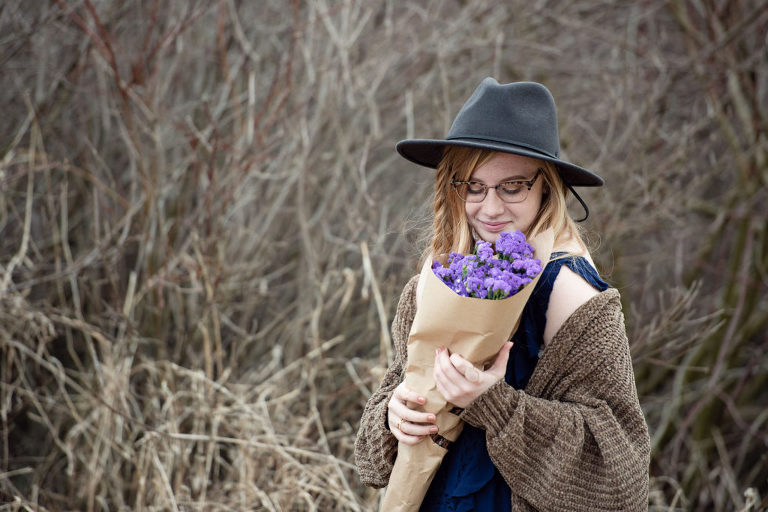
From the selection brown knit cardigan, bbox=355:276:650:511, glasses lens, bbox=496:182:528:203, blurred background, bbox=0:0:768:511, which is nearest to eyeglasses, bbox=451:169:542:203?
glasses lens, bbox=496:182:528:203

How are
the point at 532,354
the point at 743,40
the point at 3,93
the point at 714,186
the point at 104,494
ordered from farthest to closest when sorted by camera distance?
the point at 714,186 < the point at 743,40 < the point at 3,93 < the point at 104,494 < the point at 532,354

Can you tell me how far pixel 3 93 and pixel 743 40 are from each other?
4.51 meters

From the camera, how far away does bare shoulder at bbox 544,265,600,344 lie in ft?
5.13

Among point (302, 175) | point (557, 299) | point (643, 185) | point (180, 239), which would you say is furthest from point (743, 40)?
point (557, 299)

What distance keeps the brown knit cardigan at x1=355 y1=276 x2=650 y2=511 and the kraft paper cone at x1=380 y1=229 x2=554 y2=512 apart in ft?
0.26

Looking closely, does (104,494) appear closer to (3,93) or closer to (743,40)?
(3,93)

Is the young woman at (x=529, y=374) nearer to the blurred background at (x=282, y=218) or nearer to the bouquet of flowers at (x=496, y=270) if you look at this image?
the bouquet of flowers at (x=496, y=270)

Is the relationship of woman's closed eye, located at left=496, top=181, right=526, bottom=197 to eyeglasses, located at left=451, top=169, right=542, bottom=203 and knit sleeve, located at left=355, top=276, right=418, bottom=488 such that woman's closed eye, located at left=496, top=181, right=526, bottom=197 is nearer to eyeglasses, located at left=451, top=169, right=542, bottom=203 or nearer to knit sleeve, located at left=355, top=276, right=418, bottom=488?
eyeglasses, located at left=451, top=169, right=542, bottom=203

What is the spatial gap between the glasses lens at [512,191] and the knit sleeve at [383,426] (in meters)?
0.33

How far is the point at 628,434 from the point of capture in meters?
1.53

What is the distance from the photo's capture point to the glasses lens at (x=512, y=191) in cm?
168

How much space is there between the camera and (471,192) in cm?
172

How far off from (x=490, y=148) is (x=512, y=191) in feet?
0.46

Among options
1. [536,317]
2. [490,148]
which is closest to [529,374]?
[536,317]
